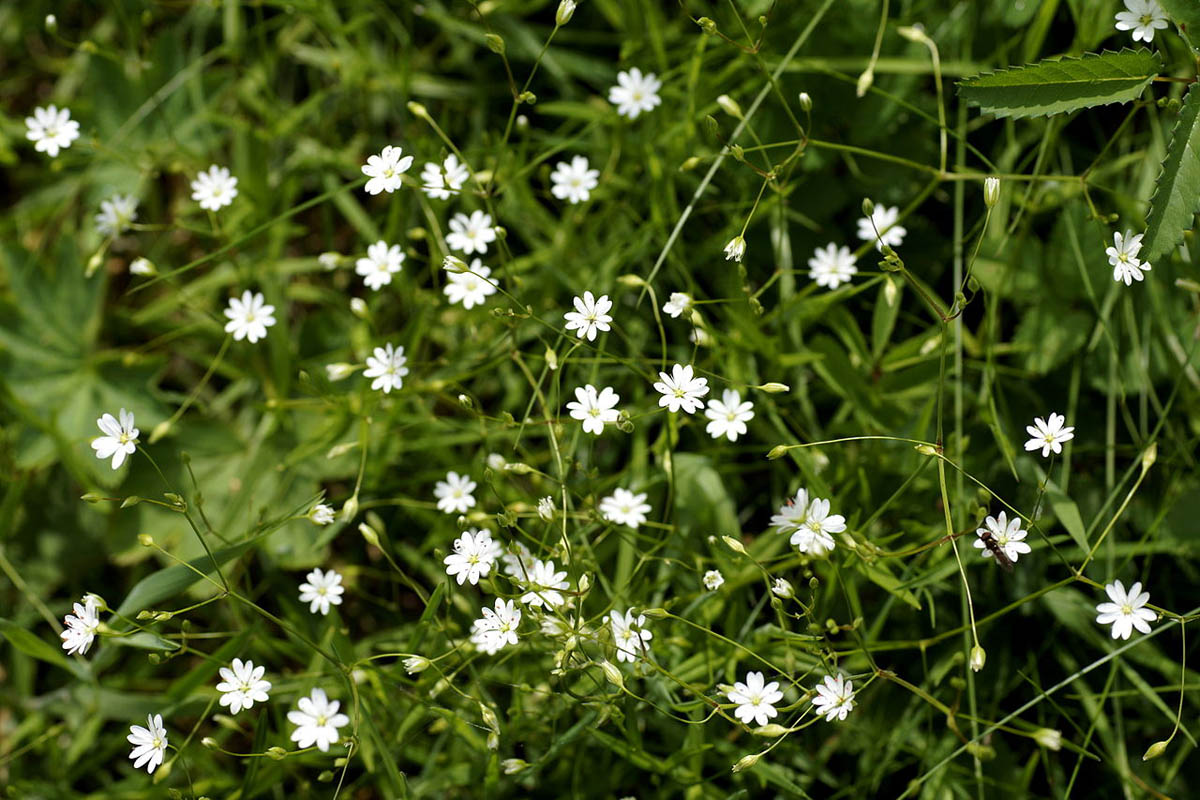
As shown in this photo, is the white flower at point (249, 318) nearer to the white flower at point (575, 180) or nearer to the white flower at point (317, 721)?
the white flower at point (575, 180)

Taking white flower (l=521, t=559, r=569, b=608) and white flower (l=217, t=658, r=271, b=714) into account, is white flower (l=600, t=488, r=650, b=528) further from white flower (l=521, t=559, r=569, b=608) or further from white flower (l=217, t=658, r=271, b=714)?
white flower (l=217, t=658, r=271, b=714)

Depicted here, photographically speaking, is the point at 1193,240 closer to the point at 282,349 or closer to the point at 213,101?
the point at 282,349

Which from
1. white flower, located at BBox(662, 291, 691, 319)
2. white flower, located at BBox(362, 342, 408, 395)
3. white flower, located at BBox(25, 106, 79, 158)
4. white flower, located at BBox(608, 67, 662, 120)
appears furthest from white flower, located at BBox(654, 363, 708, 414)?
white flower, located at BBox(25, 106, 79, 158)

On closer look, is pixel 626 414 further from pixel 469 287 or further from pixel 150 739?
pixel 150 739

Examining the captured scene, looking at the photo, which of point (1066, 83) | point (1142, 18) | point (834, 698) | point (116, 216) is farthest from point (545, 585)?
point (1142, 18)

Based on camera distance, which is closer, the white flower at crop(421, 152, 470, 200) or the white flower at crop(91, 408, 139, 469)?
the white flower at crop(91, 408, 139, 469)

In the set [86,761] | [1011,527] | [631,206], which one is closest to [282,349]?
[631,206]
